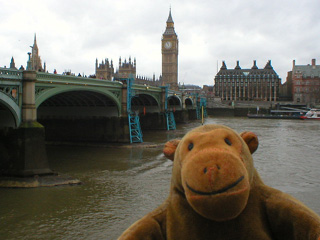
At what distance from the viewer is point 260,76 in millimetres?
99688

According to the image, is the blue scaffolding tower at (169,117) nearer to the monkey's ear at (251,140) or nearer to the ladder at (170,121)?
the ladder at (170,121)

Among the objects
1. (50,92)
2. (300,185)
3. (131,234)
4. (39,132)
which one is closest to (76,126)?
(50,92)

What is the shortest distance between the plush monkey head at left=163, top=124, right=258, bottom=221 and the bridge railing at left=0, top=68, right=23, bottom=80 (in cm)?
1314

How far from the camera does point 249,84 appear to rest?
3969 inches

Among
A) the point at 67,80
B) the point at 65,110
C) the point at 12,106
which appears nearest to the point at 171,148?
the point at 12,106

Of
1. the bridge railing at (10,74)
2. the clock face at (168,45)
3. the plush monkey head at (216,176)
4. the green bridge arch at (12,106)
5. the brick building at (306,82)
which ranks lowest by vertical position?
the plush monkey head at (216,176)

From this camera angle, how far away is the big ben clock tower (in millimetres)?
111062

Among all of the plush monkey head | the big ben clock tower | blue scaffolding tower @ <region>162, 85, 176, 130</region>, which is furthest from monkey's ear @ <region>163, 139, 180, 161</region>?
the big ben clock tower

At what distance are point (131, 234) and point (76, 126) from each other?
2516 centimetres

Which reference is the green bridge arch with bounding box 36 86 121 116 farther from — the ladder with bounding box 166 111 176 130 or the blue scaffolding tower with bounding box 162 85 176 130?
the ladder with bounding box 166 111 176 130

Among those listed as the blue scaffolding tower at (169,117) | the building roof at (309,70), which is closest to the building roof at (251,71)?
the building roof at (309,70)

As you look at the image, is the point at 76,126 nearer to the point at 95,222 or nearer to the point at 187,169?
the point at 95,222

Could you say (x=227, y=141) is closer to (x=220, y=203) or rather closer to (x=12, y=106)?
(x=220, y=203)

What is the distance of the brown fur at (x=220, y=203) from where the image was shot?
2420 mm
